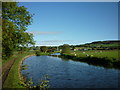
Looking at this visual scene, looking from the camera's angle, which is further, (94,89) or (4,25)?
(94,89)

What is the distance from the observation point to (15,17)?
20281 millimetres

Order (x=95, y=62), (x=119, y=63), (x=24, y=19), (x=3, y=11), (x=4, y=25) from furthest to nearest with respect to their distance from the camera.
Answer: (x=95, y=62) < (x=119, y=63) < (x=24, y=19) < (x=3, y=11) < (x=4, y=25)

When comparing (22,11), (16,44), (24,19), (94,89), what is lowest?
(94,89)

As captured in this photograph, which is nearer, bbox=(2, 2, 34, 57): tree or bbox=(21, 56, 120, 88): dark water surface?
bbox=(2, 2, 34, 57): tree

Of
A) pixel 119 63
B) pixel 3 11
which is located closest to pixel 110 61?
pixel 119 63

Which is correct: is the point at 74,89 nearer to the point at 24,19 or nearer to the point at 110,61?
the point at 24,19

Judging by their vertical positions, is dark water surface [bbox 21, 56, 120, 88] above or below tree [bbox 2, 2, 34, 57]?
below

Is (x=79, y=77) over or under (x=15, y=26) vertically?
under

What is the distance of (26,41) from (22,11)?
15.5 feet

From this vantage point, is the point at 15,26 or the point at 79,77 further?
the point at 79,77

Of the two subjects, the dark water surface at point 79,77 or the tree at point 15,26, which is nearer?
the tree at point 15,26

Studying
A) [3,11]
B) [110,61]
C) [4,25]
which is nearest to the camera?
[4,25]

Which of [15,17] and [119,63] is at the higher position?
[15,17]

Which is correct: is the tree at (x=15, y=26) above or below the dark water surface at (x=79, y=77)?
above
